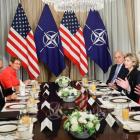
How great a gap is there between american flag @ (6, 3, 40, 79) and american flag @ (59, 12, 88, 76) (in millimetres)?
751

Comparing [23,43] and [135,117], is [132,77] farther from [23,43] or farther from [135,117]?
[23,43]

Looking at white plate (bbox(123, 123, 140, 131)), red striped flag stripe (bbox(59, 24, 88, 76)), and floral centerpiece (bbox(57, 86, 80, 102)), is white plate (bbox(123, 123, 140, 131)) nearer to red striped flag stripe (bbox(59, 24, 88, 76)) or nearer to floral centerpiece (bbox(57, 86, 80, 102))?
floral centerpiece (bbox(57, 86, 80, 102))

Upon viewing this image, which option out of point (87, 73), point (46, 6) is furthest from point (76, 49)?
point (46, 6)

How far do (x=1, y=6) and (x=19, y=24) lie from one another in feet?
1.99

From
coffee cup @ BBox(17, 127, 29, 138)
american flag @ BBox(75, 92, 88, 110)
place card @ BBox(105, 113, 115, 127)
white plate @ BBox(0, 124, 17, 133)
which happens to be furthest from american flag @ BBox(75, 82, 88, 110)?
coffee cup @ BBox(17, 127, 29, 138)

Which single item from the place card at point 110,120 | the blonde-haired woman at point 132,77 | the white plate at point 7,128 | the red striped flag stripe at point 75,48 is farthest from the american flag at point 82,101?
the red striped flag stripe at point 75,48

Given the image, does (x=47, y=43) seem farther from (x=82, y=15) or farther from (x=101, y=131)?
(x=101, y=131)

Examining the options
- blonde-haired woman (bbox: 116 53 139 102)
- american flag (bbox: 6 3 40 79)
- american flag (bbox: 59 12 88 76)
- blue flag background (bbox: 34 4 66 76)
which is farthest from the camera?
american flag (bbox: 59 12 88 76)

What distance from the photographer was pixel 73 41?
233 inches

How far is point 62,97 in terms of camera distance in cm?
295

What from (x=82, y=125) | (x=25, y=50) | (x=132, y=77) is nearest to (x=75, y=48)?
(x=25, y=50)

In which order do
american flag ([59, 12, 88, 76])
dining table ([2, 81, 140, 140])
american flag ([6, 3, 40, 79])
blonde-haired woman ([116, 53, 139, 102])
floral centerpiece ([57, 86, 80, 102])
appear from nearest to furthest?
1. dining table ([2, 81, 140, 140])
2. floral centerpiece ([57, 86, 80, 102])
3. blonde-haired woman ([116, 53, 139, 102])
4. american flag ([6, 3, 40, 79])
5. american flag ([59, 12, 88, 76])

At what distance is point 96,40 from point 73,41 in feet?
1.81

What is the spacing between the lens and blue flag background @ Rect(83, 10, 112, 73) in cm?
591
